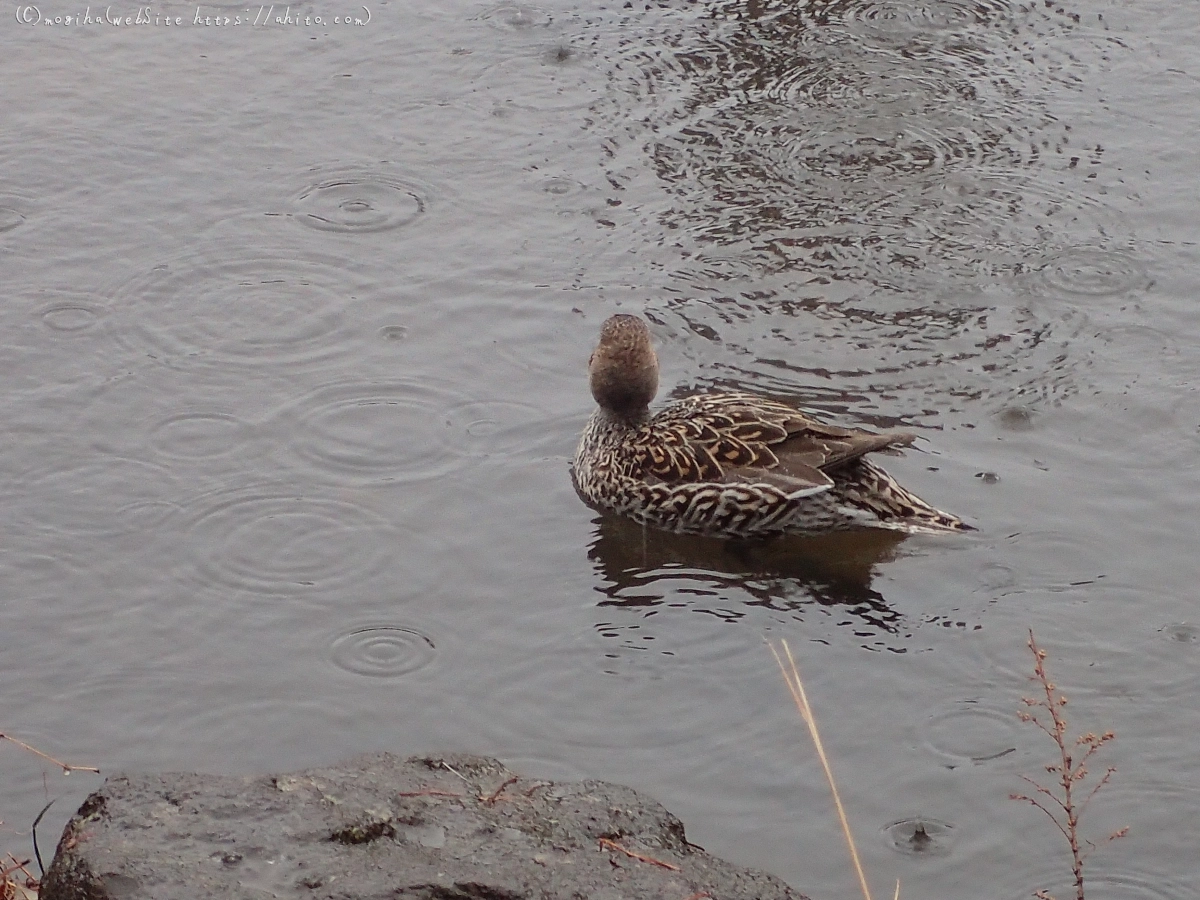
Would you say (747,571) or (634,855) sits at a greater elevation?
(634,855)

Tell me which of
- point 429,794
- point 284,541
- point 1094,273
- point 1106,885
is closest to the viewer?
point 429,794

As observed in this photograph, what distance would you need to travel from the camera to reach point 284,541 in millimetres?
7727

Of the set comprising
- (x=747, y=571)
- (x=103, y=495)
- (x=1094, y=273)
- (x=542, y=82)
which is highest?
(x=542, y=82)

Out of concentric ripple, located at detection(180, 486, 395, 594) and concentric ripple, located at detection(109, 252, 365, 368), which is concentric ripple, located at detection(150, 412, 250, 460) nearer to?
concentric ripple, located at detection(180, 486, 395, 594)

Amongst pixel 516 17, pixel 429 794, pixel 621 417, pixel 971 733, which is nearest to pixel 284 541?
pixel 621 417

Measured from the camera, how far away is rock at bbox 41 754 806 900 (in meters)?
4.30

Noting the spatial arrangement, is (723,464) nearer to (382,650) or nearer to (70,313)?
(382,650)

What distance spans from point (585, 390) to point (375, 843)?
497 centimetres

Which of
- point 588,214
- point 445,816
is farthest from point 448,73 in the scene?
point 445,816

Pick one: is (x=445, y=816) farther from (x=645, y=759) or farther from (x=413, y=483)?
(x=413, y=483)

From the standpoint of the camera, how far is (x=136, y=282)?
9.84 meters

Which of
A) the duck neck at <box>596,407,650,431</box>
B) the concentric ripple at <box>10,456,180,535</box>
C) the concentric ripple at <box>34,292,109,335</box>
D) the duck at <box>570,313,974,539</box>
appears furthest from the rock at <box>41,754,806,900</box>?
the concentric ripple at <box>34,292,109,335</box>

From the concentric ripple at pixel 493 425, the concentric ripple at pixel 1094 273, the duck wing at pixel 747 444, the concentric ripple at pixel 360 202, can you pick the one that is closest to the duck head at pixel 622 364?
the duck wing at pixel 747 444

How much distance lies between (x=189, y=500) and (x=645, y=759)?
2.94 meters
